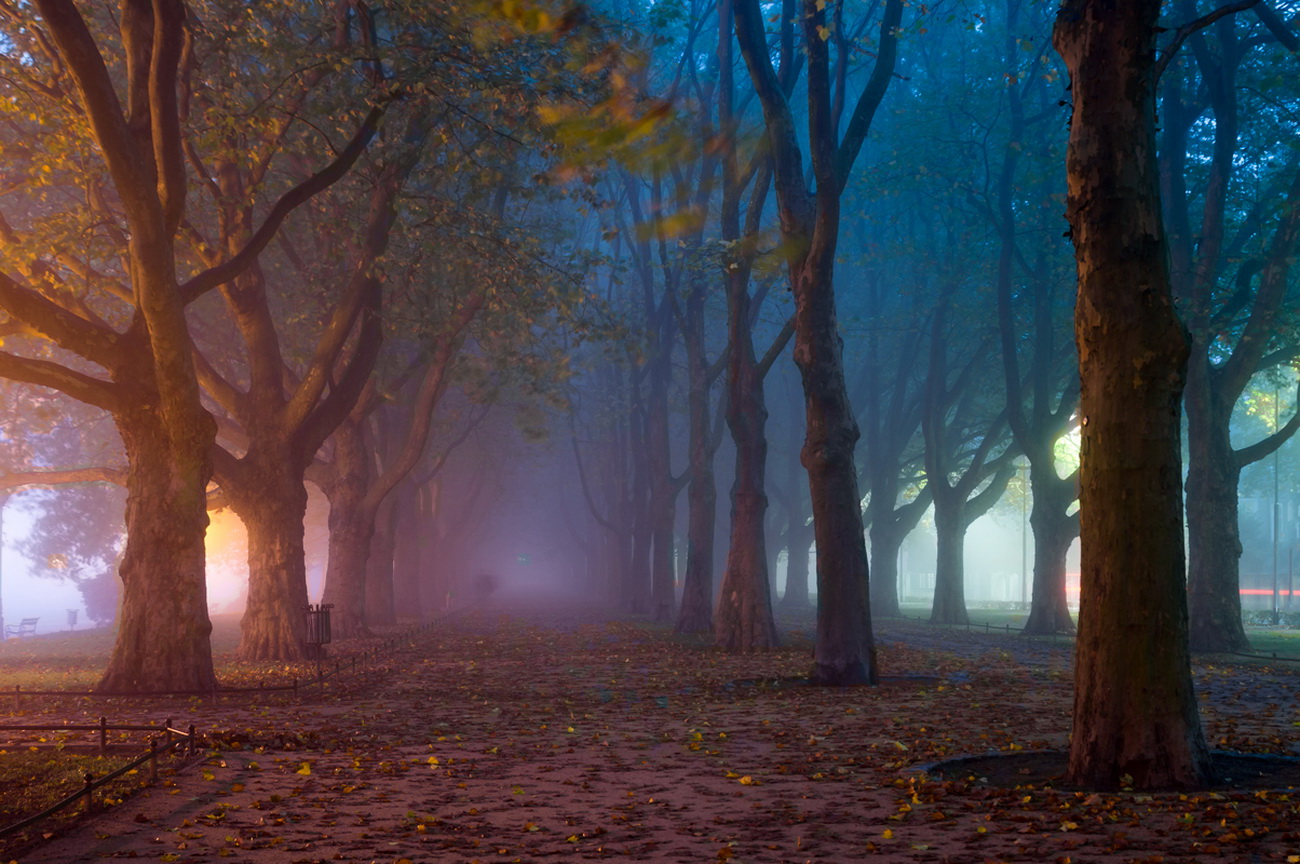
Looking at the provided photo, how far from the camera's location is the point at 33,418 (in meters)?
36.2

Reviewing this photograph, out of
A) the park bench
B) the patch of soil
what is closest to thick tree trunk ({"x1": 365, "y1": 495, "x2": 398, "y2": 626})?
the park bench

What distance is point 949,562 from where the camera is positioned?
36250mm

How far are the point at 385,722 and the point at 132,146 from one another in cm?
747

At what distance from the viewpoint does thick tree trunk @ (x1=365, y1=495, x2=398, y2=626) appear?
32.8 m

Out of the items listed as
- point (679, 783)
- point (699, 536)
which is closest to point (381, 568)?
point (699, 536)

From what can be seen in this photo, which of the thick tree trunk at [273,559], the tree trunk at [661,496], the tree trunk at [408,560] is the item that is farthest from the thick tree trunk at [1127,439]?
the tree trunk at [408,560]

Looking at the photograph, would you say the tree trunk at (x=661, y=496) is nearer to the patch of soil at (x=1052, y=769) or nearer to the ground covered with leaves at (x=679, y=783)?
the ground covered with leaves at (x=679, y=783)

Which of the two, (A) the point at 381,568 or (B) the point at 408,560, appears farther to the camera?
(B) the point at 408,560

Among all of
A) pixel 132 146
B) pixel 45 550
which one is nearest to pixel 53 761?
pixel 132 146

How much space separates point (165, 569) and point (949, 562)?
2604 cm

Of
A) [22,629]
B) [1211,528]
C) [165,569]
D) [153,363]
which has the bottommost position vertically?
[22,629]

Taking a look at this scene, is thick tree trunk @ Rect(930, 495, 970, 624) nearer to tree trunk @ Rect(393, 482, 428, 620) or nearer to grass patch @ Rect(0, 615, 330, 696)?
tree trunk @ Rect(393, 482, 428, 620)

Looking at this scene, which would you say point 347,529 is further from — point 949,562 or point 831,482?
point 949,562

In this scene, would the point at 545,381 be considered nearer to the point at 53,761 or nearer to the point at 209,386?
the point at 209,386
